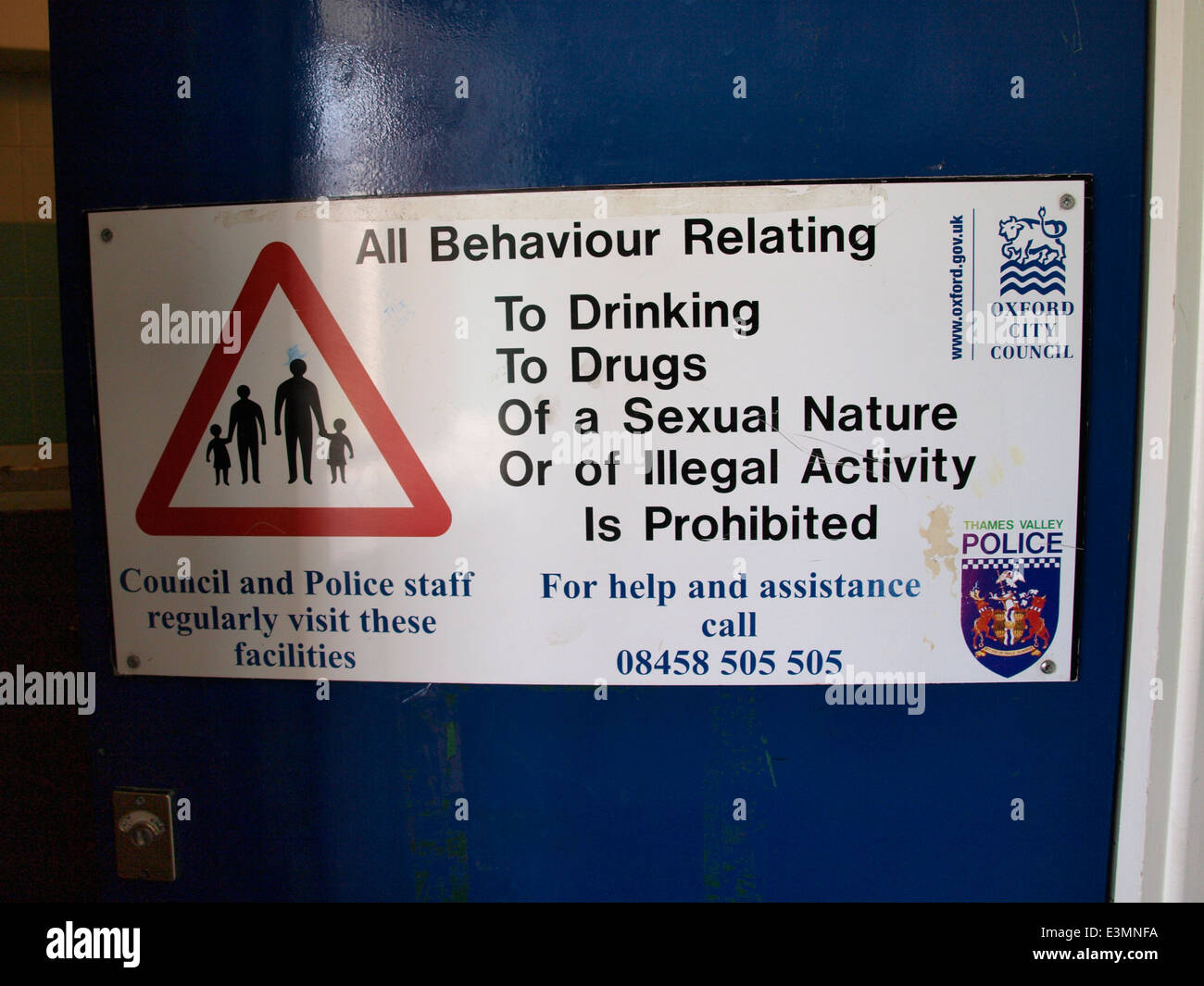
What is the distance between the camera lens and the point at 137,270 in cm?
121

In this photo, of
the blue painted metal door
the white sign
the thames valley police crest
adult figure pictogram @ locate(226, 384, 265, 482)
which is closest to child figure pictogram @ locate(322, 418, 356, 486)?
the white sign

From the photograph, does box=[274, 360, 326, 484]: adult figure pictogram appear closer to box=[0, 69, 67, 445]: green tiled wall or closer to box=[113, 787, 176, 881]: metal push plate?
box=[113, 787, 176, 881]: metal push plate

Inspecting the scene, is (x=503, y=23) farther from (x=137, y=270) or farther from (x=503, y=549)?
(x=503, y=549)

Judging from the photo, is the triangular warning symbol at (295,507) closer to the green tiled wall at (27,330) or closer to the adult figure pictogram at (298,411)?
the adult figure pictogram at (298,411)

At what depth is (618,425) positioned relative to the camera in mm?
1175

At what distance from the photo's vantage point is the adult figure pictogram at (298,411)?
119 cm

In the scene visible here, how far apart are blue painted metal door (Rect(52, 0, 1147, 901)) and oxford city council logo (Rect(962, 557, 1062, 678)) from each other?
7cm

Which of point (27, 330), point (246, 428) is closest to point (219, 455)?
point (246, 428)

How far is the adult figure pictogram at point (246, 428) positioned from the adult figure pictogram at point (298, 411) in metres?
0.03

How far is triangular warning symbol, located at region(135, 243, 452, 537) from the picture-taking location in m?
1.18

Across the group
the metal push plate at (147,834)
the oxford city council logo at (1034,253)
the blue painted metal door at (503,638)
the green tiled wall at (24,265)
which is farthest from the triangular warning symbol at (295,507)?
the green tiled wall at (24,265)

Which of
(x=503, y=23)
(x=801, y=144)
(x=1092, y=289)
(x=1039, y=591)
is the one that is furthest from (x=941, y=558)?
(x=503, y=23)

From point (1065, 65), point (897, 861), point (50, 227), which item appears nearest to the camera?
point (1065, 65)
